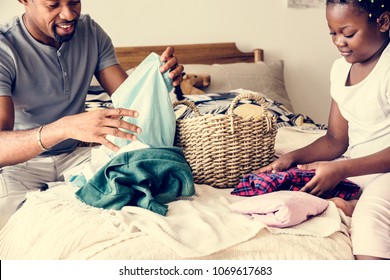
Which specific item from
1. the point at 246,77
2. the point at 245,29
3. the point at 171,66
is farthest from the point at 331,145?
the point at 245,29

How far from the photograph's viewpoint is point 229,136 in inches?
61.5

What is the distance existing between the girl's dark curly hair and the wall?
1500mm

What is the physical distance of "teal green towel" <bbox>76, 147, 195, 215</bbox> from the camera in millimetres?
1354

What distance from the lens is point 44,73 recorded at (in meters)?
1.77

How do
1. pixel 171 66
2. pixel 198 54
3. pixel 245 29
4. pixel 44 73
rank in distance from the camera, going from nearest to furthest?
1. pixel 171 66
2. pixel 44 73
3. pixel 198 54
4. pixel 245 29

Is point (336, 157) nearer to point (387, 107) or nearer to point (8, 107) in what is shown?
point (387, 107)

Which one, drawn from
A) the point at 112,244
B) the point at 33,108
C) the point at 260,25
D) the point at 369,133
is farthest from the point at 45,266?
the point at 260,25

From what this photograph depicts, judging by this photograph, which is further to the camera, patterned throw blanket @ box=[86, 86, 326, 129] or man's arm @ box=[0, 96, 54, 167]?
patterned throw blanket @ box=[86, 86, 326, 129]

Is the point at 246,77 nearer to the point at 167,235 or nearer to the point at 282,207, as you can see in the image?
the point at 282,207

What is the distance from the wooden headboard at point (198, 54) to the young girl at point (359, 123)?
4.38 feet

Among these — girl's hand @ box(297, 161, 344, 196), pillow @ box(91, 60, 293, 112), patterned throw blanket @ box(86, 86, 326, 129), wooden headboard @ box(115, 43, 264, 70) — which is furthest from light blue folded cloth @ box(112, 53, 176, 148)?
wooden headboard @ box(115, 43, 264, 70)

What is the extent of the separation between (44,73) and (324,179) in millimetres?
940

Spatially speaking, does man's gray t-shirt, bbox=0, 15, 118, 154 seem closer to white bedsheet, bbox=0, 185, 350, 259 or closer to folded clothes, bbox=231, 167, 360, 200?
white bedsheet, bbox=0, 185, 350, 259

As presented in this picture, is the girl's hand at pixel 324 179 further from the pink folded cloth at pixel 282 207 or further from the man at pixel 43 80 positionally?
the man at pixel 43 80
